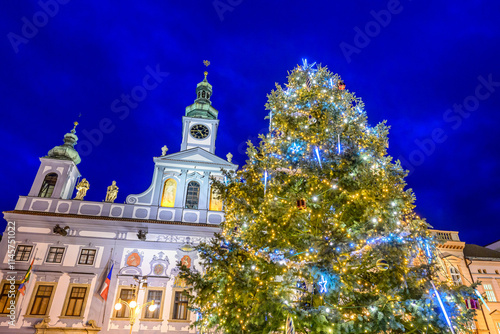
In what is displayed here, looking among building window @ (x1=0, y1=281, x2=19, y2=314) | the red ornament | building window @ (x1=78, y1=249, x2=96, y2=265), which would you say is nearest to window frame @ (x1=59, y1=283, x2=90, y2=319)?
building window @ (x1=78, y1=249, x2=96, y2=265)

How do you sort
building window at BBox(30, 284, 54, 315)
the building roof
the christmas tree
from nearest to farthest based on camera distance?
the christmas tree < building window at BBox(30, 284, 54, 315) < the building roof

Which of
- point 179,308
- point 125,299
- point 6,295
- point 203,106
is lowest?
point 179,308

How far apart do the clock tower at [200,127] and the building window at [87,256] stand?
9.38m

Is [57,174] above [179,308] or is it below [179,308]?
above

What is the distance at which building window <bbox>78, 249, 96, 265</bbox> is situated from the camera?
57.6ft

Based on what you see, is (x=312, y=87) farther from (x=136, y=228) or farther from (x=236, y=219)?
(x=136, y=228)

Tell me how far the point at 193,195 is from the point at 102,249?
20.6 ft

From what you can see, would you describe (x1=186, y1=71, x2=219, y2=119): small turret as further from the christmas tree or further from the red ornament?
the red ornament

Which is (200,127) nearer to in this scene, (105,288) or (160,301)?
(160,301)

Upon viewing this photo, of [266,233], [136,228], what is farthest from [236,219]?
[136,228]

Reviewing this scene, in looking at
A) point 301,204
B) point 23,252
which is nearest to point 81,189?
point 23,252

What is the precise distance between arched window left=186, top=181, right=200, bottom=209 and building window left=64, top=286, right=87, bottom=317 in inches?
296

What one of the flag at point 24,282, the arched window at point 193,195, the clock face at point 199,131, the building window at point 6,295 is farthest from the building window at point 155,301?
the clock face at point 199,131

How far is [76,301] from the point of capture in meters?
16.7
